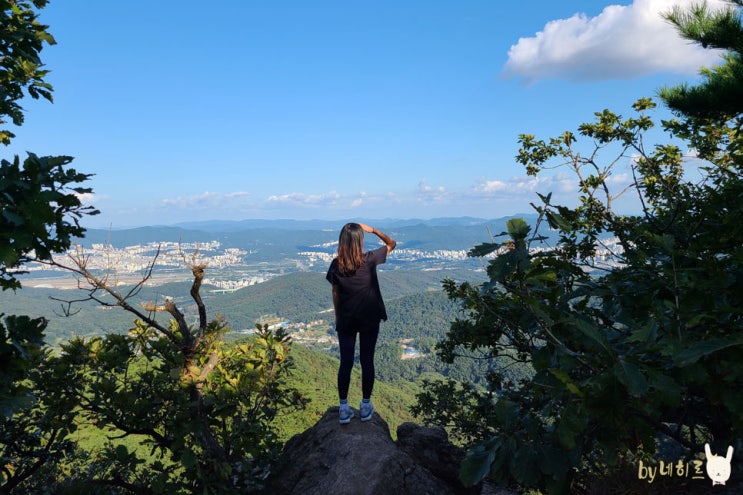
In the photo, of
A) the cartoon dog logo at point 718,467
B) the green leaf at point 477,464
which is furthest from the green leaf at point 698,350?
the cartoon dog logo at point 718,467

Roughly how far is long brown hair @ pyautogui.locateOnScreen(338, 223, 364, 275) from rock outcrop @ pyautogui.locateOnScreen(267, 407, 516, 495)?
105 inches

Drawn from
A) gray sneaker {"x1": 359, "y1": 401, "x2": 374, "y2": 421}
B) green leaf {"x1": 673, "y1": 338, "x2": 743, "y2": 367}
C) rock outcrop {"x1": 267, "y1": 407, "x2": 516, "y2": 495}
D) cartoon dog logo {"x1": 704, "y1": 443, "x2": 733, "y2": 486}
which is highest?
green leaf {"x1": 673, "y1": 338, "x2": 743, "y2": 367}

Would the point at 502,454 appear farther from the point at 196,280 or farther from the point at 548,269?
the point at 196,280

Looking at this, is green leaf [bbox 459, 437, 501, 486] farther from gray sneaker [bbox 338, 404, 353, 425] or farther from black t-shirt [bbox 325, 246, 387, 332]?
gray sneaker [bbox 338, 404, 353, 425]

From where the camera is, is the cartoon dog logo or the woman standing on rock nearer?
the cartoon dog logo

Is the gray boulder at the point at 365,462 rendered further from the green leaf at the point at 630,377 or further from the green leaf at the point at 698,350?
the green leaf at the point at 698,350

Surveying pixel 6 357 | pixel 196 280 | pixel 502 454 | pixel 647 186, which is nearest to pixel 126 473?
pixel 196 280

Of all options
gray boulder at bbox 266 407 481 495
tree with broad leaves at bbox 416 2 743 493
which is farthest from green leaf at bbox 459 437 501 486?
gray boulder at bbox 266 407 481 495

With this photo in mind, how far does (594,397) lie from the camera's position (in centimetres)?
218

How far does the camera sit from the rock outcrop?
5.57 m

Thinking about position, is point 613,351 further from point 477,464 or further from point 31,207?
point 31,207

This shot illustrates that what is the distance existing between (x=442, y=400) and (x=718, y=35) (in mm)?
10217

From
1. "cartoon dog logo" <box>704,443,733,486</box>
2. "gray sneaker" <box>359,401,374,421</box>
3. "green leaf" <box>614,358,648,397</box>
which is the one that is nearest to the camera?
"green leaf" <box>614,358,648,397</box>

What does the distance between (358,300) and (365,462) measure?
89.7 inches
